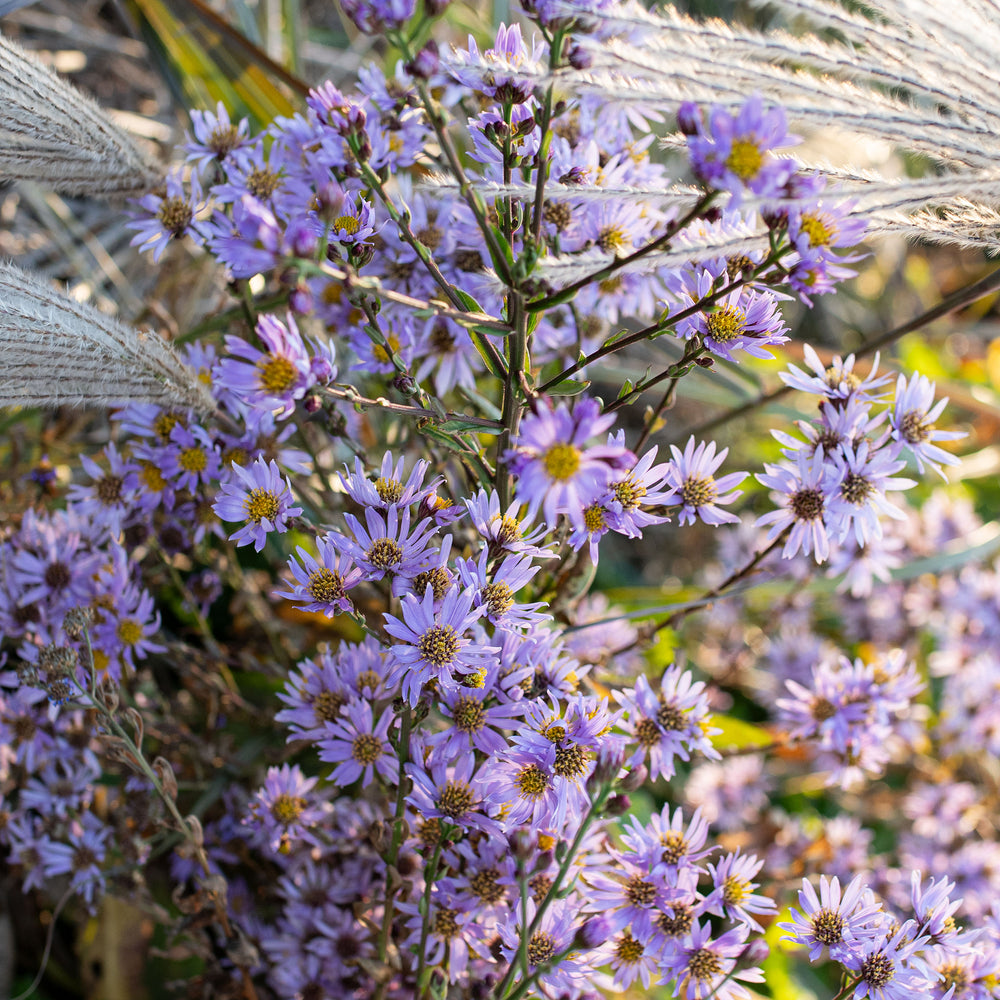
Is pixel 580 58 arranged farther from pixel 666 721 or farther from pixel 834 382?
pixel 666 721

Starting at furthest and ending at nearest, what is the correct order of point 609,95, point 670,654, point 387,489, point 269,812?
1. point 670,654
2. point 269,812
3. point 387,489
4. point 609,95

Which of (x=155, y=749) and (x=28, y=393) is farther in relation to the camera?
(x=155, y=749)

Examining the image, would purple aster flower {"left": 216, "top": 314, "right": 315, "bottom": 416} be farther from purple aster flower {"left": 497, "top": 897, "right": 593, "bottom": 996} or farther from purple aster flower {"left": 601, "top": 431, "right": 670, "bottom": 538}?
purple aster flower {"left": 497, "top": 897, "right": 593, "bottom": 996}

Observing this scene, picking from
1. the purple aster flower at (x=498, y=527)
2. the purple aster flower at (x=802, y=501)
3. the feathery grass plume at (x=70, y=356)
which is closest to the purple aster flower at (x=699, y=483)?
the purple aster flower at (x=802, y=501)

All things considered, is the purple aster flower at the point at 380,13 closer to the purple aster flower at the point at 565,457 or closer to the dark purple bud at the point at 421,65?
the dark purple bud at the point at 421,65

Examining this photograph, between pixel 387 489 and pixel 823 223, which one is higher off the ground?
pixel 823 223

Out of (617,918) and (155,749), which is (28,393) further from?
(617,918)

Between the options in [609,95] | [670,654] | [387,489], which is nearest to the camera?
[609,95]

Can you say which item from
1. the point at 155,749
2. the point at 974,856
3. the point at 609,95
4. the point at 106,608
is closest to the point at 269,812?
the point at 106,608
